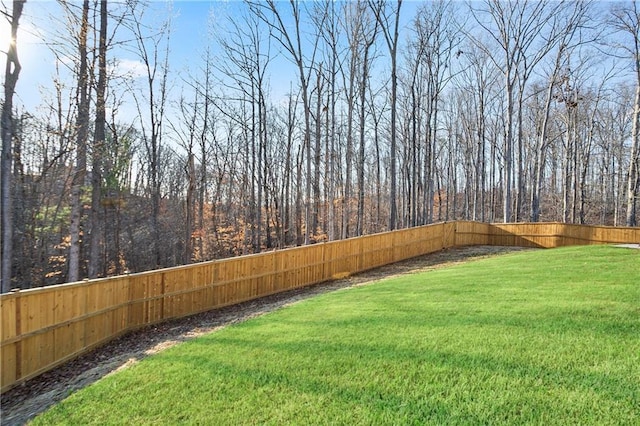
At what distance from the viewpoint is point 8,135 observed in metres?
8.14

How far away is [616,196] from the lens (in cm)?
3072

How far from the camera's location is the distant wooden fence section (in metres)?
4.78

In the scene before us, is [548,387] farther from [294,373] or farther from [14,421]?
[14,421]

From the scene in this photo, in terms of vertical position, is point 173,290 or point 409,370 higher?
point 409,370

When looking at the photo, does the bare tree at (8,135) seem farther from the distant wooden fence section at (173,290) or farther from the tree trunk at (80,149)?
the distant wooden fence section at (173,290)

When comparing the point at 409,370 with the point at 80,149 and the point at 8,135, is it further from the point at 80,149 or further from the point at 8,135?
the point at 80,149

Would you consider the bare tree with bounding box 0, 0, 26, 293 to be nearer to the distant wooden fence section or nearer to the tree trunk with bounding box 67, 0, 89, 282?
the tree trunk with bounding box 67, 0, 89, 282

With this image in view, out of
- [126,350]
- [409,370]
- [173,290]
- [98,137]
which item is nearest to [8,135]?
[98,137]

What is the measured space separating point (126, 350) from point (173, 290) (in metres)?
2.04

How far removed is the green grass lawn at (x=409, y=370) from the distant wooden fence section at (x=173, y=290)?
5.22 feet

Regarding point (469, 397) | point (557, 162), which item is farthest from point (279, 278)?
point (557, 162)

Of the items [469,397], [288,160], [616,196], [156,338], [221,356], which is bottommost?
[156,338]

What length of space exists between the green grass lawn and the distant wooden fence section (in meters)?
1.59

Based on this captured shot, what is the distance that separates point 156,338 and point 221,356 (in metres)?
2.84
